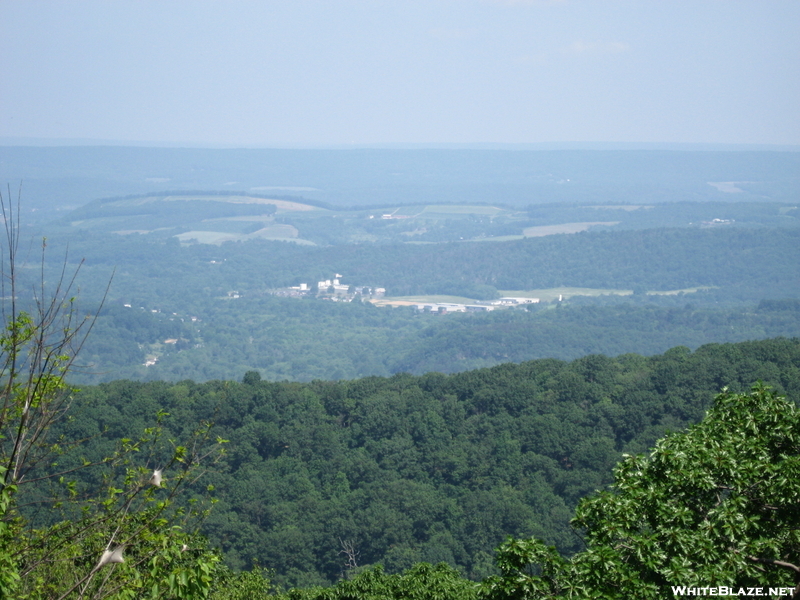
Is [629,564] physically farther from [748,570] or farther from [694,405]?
[694,405]

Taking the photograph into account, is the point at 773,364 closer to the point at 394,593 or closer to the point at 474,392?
the point at 474,392

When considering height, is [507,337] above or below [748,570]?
below

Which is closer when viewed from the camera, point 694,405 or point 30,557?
point 30,557

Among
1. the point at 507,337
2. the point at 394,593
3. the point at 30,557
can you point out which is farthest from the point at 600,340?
the point at 30,557

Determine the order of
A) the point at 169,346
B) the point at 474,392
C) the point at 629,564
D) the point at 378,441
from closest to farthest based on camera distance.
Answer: the point at 629,564 → the point at 378,441 → the point at 474,392 → the point at 169,346

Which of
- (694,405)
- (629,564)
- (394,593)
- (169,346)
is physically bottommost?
(169,346)

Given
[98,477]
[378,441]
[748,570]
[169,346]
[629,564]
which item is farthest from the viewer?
[169,346]
